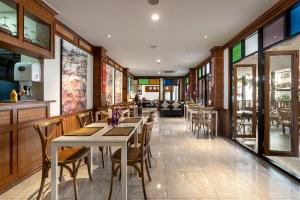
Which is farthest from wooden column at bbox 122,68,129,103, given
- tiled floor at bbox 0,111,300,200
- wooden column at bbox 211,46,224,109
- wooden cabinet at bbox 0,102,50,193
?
wooden cabinet at bbox 0,102,50,193

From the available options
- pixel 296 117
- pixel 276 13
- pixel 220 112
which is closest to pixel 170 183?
pixel 296 117

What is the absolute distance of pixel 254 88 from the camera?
6586mm

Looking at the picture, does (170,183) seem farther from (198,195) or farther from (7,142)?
(7,142)

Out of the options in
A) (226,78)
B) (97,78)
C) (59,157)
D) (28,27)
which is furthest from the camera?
(97,78)

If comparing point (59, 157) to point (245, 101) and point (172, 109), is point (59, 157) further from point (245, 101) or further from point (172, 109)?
point (172, 109)

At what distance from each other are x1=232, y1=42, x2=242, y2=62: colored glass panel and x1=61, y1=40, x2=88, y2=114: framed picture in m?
4.60

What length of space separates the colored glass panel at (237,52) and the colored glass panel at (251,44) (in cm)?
41

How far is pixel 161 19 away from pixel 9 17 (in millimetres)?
2865

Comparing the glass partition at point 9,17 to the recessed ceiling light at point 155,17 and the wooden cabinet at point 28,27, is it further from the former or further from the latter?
the recessed ceiling light at point 155,17

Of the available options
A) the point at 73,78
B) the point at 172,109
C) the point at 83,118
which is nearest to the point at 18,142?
the point at 83,118

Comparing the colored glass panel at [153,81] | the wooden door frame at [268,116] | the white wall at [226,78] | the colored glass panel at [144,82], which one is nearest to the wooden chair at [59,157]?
the wooden door frame at [268,116]

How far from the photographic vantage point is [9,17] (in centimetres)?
340

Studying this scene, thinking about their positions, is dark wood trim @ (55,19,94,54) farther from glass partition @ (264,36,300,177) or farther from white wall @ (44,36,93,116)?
glass partition @ (264,36,300,177)

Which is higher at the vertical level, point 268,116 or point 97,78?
point 97,78
